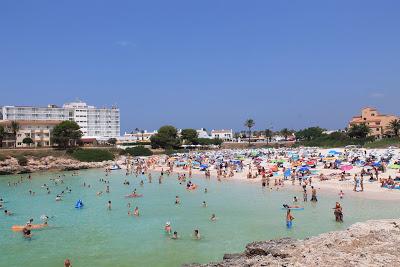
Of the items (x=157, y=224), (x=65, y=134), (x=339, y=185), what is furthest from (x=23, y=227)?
(x=65, y=134)

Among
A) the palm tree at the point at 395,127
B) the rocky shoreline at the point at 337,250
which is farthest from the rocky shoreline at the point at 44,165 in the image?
the palm tree at the point at 395,127

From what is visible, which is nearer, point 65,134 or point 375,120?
point 65,134

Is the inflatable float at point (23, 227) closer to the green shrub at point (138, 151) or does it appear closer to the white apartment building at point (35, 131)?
the green shrub at point (138, 151)

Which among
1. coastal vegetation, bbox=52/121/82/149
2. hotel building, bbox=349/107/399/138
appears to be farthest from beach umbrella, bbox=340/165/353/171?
hotel building, bbox=349/107/399/138

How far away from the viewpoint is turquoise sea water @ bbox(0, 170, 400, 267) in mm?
18719

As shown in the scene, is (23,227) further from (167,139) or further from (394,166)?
(167,139)

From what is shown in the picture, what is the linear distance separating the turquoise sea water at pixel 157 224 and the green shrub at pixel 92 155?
37.2 m

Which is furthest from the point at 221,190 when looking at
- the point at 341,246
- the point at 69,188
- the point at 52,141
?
the point at 52,141

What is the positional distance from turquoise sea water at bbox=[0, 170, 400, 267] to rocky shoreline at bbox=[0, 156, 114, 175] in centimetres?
2794

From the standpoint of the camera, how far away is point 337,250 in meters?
11.7

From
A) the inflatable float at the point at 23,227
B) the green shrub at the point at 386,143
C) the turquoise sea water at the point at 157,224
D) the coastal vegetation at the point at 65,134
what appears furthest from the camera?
the coastal vegetation at the point at 65,134

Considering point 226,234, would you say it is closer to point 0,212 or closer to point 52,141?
point 0,212

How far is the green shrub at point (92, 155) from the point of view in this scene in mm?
77625

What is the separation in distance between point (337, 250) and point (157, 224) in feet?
49.6
